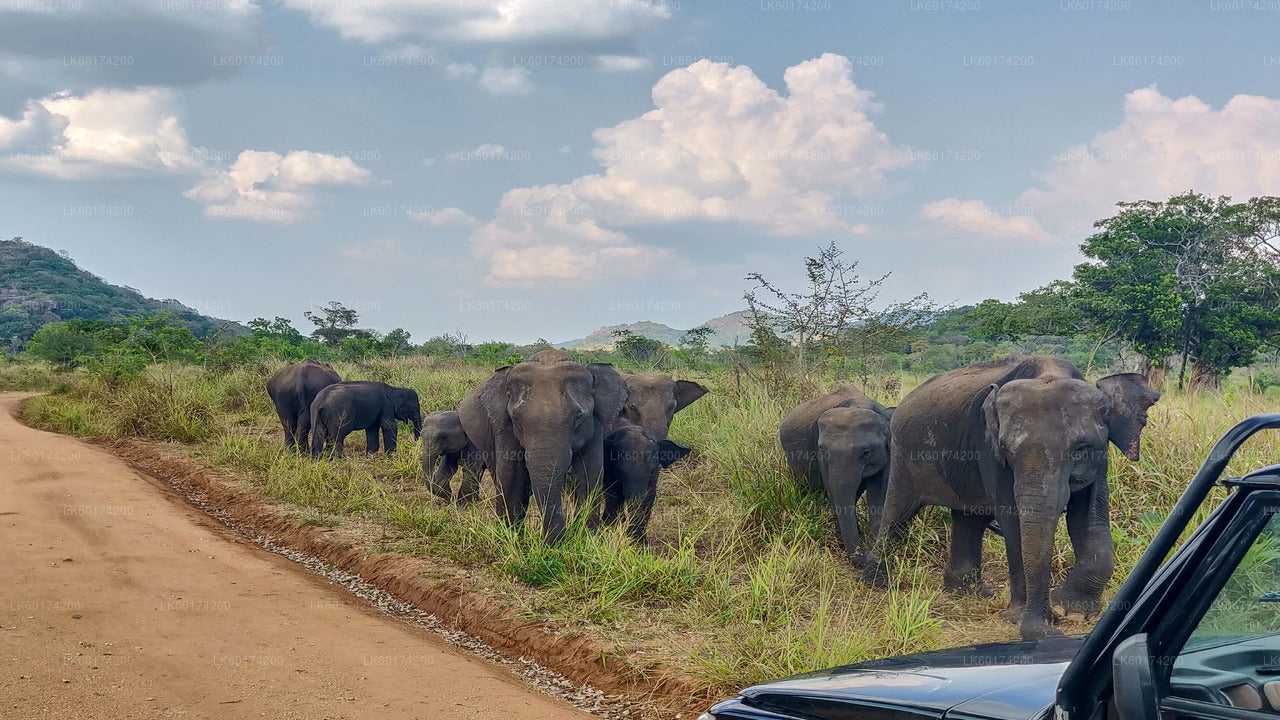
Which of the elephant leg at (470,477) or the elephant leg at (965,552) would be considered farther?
the elephant leg at (470,477)

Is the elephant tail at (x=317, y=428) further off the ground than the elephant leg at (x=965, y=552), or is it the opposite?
the elephant tail at (x=317, y=428)

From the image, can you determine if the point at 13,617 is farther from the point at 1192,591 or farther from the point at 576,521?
the point at 1192,591

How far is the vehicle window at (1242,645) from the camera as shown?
1.77 metres

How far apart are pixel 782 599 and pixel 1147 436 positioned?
→ 4.46m

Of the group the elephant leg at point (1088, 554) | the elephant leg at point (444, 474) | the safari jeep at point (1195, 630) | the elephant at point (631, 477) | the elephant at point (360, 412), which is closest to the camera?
the safari jeep at point (1195, 630)

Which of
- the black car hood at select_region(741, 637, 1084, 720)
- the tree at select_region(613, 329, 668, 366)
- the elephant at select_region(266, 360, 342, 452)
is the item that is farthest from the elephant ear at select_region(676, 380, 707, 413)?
the tree at select_region(613, 329, 668, 366)

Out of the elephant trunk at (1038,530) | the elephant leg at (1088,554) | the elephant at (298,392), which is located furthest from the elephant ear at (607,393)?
the elephant at (298,392)

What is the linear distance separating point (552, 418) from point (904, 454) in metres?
2.75

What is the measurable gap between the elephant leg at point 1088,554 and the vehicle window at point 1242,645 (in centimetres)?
470

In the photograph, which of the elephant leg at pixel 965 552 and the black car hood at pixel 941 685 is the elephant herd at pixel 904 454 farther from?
the black car hood at pixel 941 685

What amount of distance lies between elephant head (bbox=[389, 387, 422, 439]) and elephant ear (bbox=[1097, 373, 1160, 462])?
10.5 m

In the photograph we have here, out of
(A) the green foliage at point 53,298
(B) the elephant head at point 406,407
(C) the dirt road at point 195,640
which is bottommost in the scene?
(C) the dirt road at point 195,640

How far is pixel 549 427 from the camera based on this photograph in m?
7.84

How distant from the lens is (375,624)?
6695 millimetres
